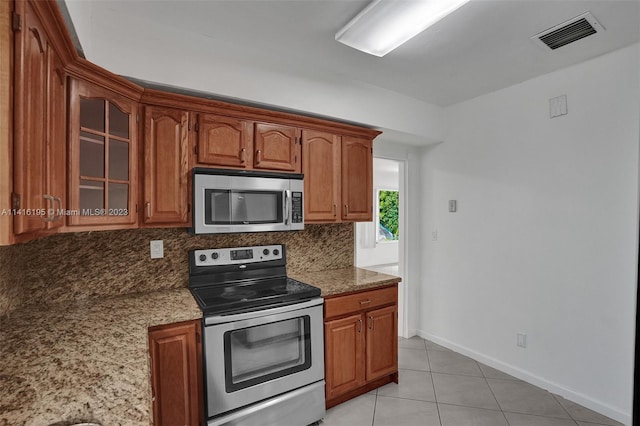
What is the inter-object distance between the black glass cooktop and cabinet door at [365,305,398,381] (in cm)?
63

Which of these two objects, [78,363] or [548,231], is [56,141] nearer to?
[78,363]

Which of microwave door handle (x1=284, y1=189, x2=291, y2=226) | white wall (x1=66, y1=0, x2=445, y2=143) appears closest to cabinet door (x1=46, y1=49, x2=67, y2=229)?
white wall (x1=66, y1=0, x2=445, y2=143)

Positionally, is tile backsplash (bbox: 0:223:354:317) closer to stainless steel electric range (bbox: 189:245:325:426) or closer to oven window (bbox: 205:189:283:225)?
stainless steel electric range (bbox: 189:245:325:426)

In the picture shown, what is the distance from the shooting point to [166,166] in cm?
198

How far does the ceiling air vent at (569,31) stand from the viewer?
6.02ft

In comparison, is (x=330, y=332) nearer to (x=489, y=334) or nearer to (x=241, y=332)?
(x=241, y=332)

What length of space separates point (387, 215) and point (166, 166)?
17.6ft

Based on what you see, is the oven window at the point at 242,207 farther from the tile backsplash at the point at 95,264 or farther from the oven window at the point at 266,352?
the oven window at the point at 266,352

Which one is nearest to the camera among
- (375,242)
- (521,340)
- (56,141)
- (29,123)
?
(29,123)

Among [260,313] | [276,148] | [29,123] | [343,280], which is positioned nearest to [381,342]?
[343,280]

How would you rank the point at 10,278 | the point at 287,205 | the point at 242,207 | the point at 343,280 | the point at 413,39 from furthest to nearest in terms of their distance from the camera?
the point at 343,280, the point at 287,205, the point at 242,207, the point at 413,39, the point at 10,278

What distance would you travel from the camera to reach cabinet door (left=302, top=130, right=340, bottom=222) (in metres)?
2.50

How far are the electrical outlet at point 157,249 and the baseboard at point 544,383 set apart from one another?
2.91 metres

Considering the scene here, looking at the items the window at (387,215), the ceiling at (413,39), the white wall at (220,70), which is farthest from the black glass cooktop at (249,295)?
the window at (387,215)
